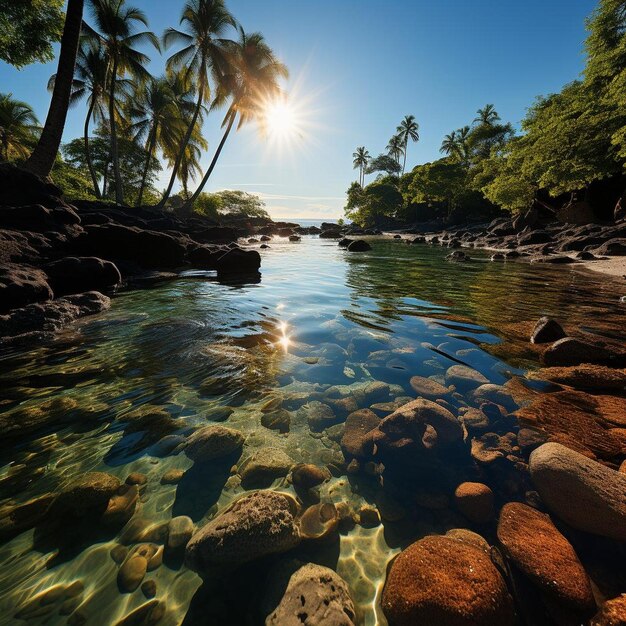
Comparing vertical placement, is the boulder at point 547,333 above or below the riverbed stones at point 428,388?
above

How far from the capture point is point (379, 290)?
809cm

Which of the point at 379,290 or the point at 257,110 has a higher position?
the point at 257,110

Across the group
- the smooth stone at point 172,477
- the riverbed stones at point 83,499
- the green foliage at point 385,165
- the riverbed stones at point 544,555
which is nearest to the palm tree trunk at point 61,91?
the riverbed stones at point 83,499

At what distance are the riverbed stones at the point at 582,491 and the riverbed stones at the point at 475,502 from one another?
356 mm

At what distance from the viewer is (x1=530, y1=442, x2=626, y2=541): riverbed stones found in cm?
165

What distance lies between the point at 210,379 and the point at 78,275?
5.44m

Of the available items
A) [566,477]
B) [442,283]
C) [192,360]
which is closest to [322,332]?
[192,360]

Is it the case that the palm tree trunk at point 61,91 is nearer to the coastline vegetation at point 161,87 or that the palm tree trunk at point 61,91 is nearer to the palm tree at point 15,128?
the coastline vegetation at point 161,87

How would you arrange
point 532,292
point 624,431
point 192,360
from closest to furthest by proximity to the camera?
point 624,431, point 192,360, point 532,292

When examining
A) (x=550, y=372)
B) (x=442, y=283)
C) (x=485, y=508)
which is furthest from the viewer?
(x=442, y=283)

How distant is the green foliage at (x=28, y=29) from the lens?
1274 centimetres

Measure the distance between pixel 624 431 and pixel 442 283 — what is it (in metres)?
7.21

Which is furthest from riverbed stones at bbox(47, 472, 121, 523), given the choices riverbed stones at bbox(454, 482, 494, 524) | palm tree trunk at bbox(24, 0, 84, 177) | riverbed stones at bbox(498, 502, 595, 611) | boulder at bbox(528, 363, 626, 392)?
palm tree trunk at bbox(24, 0, 84, 177)

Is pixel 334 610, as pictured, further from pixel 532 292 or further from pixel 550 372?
pixel 532 292
